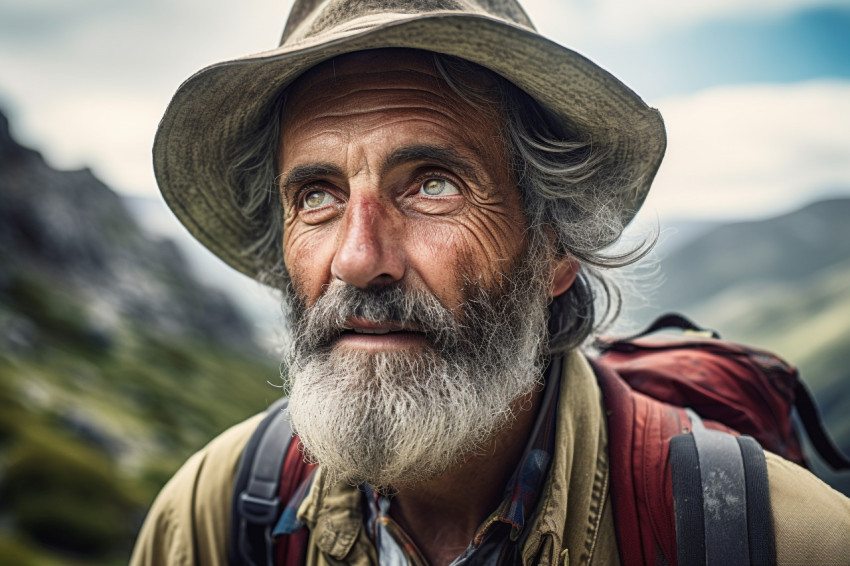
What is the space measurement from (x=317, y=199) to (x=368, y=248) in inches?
21.0

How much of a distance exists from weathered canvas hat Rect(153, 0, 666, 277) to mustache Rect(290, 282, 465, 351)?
92cm

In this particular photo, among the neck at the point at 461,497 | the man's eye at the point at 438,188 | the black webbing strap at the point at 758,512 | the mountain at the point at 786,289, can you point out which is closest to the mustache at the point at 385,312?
the man's eye at the point at 438,188

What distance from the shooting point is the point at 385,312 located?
2289 mm

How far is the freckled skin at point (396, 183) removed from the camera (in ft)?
7.66

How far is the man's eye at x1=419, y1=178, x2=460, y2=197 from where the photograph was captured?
2.46 m

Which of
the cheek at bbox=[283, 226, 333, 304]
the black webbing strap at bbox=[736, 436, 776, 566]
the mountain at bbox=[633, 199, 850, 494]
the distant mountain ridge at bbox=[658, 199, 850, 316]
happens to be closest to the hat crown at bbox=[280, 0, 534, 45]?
the cheek at bbox=[283, 226, 333, 304]

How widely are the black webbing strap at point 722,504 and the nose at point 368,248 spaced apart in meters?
1.33

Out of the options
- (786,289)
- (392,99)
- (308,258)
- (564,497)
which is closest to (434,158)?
(392,99)

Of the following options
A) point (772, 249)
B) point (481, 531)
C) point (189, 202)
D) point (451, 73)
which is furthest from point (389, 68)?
point (772, 249)

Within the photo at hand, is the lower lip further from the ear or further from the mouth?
the ear

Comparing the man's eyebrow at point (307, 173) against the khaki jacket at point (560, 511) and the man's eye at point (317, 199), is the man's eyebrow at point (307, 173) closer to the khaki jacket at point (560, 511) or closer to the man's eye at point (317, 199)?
the man's eye at point (317, 199)

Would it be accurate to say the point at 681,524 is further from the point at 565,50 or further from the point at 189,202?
the point at 189,202

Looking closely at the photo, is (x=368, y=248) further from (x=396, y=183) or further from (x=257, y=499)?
(x=257, y=499)

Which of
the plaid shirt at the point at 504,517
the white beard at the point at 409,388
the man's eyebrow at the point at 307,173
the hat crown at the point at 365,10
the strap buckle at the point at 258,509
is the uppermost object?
the hat crown at the point at 365,10
